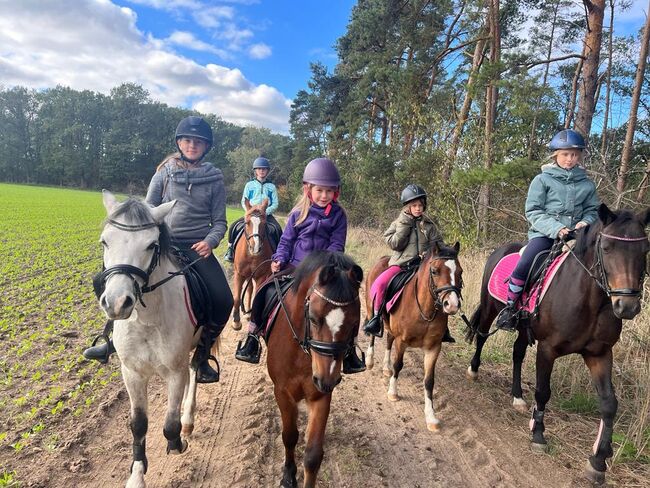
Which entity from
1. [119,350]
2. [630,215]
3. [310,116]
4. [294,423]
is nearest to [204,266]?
[119,350]

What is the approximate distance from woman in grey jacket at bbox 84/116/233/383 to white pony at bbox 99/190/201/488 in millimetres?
463

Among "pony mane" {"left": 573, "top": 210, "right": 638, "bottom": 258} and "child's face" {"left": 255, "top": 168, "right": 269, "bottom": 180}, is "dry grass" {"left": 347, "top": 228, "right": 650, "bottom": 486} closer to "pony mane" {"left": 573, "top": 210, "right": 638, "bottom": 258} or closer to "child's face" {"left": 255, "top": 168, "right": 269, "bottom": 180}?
"pony mane" {"left": 573, "top": 210, "right": 638, "bottom": 258}

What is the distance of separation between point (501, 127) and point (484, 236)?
9.79 feet

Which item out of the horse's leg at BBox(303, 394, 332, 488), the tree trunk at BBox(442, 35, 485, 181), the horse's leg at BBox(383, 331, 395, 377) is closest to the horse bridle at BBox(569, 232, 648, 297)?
the horse's leg at BBox(303, 394, 332, 488)

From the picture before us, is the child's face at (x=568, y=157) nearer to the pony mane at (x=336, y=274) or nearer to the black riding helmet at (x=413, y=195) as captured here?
the black riding helmet at (x=413, y=195)

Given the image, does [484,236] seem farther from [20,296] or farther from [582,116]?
[20,296]

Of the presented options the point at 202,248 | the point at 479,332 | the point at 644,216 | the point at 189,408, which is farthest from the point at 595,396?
the point at 202,248

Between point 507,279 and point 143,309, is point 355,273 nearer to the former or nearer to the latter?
point 143,309

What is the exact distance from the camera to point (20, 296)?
27.8 feet

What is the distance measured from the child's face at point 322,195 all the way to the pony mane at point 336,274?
87 centimetres

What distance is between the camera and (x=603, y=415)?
3.65 metres

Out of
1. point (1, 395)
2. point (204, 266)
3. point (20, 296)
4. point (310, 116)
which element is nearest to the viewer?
point (204, 266)

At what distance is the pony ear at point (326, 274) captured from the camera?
8.63 ft

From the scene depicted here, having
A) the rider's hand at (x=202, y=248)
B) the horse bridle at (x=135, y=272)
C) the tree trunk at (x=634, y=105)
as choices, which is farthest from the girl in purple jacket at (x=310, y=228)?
the tree trunk at (x=634, y=105)
